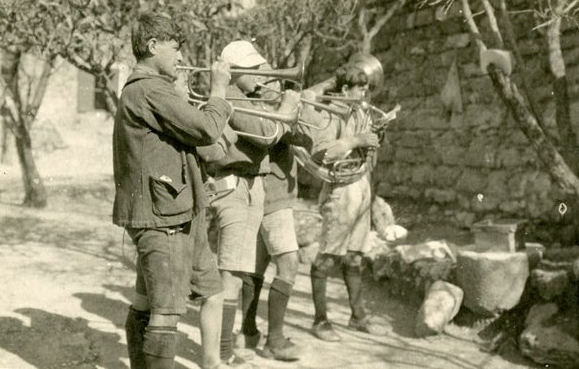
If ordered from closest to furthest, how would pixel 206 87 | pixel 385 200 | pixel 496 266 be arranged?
pixel 496 266 → pixel 206 87 → pixel 385 200

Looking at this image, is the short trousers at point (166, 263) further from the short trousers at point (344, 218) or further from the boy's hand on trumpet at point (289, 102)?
the short trousers at point (344, 218)

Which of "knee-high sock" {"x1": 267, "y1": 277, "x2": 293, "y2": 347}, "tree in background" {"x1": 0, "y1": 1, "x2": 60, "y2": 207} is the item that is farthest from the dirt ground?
"tree in background" {"x1": 0, "y1": 1, "x2": 60, "y2": 207}

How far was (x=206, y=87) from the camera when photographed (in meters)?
8.21

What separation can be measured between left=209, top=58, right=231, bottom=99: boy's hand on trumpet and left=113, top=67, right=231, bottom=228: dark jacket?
0.30ft

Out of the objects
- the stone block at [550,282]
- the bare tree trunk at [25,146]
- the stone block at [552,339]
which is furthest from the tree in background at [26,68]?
the stone block at [552,339]

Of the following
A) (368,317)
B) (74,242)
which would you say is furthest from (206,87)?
(368,317)

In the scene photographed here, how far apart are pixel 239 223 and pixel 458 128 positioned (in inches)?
183

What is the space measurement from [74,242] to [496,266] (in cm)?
503

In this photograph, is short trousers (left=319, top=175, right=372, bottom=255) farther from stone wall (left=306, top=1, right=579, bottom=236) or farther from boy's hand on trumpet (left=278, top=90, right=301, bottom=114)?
stone wall (left=306, top=1, right=579, bottom=236)

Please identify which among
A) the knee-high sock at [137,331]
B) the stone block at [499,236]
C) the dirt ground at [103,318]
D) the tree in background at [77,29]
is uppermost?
the tree in background at [77,29]

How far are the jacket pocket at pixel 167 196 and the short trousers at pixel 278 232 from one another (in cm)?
136

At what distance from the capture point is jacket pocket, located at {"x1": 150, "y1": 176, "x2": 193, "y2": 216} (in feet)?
11.7

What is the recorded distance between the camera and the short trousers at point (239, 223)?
15.1 ft

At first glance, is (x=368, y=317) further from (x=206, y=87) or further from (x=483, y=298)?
(x=206, y=87)
